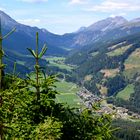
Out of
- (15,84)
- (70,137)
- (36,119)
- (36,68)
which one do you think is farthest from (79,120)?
(15,84)

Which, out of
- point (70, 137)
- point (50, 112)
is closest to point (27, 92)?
point (50, 112)

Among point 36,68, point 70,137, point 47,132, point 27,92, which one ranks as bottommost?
point 70,137

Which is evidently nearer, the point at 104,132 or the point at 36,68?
the point at 36,68

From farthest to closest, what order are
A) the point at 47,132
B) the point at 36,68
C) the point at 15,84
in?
the point at 36,68 < the point at 47,132 < the point at 15,84

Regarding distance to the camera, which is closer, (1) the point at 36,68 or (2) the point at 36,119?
(1) the point at 36,68

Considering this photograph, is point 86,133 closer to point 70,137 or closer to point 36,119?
point 70,137

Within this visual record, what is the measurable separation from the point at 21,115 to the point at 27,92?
7.30ft

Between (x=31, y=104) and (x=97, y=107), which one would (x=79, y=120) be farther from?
(x=31, y=104)

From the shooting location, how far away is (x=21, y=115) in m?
25.6

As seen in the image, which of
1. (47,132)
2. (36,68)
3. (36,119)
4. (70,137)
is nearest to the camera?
(47,132)

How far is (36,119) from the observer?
28734mm

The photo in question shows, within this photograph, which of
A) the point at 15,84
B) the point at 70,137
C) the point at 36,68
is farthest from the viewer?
the point at 70,137

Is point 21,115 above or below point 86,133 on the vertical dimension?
above

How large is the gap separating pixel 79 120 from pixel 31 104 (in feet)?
17.9
